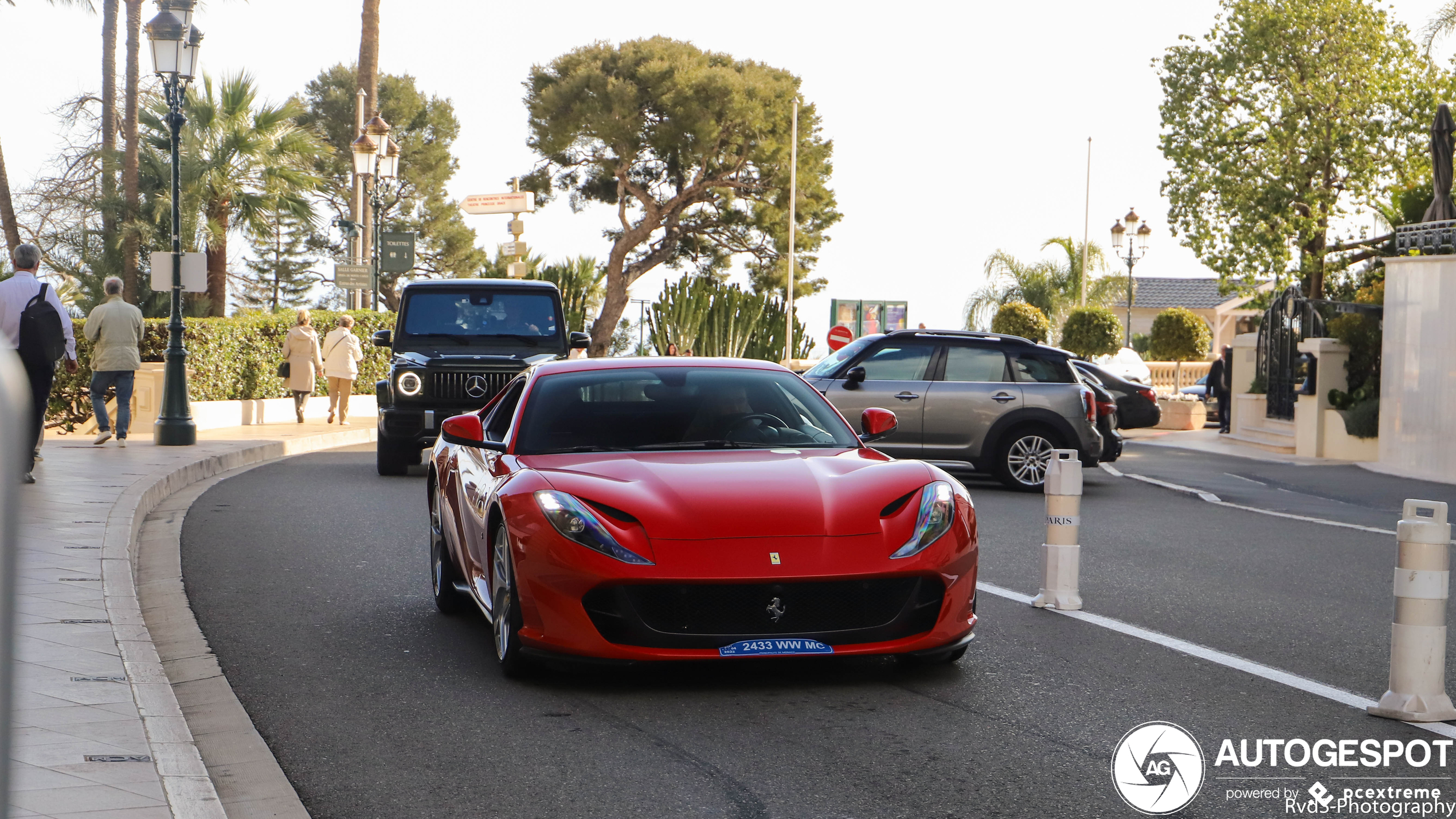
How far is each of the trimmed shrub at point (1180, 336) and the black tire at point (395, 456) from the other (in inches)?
1462

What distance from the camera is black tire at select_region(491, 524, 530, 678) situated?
19.5ft

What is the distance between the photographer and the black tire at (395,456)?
53.1 feet

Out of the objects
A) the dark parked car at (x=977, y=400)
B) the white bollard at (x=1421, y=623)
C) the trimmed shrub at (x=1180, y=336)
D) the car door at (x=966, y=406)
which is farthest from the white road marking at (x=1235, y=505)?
the trimmed shrub at (x=1180, y=336)

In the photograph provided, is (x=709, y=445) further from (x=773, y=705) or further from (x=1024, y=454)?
(x=1024, y=454)

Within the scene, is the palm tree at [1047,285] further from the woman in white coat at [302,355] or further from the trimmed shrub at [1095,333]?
the woman in white coat at [302,355]

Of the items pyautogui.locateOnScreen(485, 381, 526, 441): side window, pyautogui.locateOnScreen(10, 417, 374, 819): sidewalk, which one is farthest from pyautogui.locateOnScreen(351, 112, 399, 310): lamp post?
pyautogui.locateOnScreen(485, 381, 526, 441): side window

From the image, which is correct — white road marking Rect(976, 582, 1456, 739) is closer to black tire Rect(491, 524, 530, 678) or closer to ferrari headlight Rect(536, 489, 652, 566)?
ferrari headlight Rect(536, 489, 652, 566)

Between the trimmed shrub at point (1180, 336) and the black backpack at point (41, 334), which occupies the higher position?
the trimmed shrub at point (1180, 336)

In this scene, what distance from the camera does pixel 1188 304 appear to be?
82.8 meters

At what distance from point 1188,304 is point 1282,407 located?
5748 centimetres

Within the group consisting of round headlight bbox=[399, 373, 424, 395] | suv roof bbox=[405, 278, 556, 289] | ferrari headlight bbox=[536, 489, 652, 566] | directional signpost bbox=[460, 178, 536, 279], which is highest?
directional signpost bbox=[460, 178, 536, 279]

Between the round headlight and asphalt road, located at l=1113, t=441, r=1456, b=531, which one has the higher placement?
the round headlight

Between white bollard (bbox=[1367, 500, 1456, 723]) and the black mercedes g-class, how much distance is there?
37.0ft

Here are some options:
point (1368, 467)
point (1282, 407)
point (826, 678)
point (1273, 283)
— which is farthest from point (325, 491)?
point (1273, 283)
